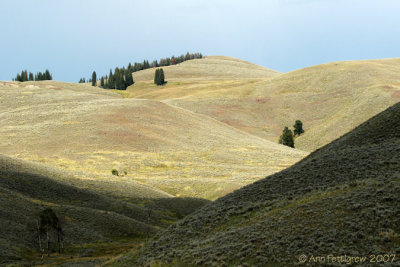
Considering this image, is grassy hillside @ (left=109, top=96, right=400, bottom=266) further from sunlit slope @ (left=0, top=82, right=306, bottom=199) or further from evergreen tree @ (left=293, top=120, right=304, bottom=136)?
evergreen tree @ (left=293, top=120, right=304, bottom=136)

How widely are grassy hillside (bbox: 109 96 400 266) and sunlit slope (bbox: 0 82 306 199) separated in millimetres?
41268

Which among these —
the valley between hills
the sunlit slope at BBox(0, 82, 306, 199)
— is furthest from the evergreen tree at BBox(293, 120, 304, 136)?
the sunlit slope at BBox(0, 82, 306, 199)

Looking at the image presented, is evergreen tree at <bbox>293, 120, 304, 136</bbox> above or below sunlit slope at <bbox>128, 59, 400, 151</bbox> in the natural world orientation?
below

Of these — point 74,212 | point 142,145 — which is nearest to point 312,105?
point 142,145

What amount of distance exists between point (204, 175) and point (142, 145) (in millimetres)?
25439

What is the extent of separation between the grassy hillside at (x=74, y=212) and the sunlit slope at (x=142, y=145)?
385 inches

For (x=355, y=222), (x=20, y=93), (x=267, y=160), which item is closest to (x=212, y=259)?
→ (x=355, y=222)

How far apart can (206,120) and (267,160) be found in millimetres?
44348

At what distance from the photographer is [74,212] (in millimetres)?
Result: 58062

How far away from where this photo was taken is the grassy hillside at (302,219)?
22.7 meters

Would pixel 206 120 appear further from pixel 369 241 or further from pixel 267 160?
pixel 369 241

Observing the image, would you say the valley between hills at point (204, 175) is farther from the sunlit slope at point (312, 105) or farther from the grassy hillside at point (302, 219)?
the sunlit slope at point (312, 105)

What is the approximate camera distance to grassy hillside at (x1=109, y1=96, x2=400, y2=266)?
74.5 feet

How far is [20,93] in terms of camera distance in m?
180
